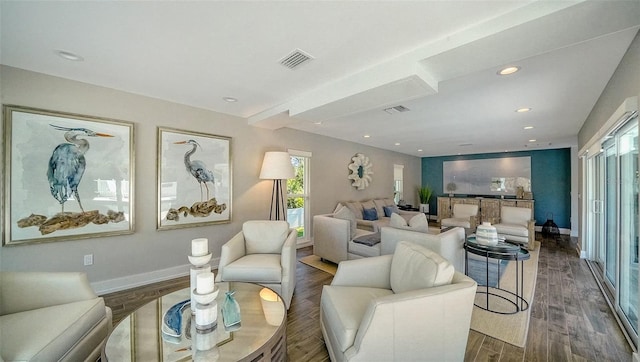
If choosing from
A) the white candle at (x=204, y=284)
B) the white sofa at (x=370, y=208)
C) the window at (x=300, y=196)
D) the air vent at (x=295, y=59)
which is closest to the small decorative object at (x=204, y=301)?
the white candle at (x=204, y=284)

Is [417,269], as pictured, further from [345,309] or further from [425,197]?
[425,197]

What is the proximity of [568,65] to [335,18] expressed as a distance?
7.48 ft

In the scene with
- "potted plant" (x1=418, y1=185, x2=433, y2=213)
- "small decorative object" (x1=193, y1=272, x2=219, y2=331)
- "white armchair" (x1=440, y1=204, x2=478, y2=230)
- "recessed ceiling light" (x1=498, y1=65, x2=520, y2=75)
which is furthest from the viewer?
"potted plant" (x1=418, y1=185, x2=433, y2=213)

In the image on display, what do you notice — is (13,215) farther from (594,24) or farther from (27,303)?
(594,24)

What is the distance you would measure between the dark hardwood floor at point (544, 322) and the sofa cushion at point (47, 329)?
0.91m

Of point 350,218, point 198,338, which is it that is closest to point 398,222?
point 350,218

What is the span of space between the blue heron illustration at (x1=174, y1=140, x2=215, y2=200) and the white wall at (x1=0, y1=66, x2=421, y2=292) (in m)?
0.25

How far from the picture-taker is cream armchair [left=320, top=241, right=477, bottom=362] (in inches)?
51.6

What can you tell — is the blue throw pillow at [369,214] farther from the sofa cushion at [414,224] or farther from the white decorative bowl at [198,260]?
the white decorative bowl at [198,260]

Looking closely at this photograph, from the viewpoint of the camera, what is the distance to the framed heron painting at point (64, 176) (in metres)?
2.38

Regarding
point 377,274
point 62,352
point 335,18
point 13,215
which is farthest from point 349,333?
point 13,215

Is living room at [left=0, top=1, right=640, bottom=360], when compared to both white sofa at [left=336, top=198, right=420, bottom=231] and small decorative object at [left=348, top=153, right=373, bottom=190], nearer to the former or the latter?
white sofa at [left=336, top=198, right=420, bottom=231]

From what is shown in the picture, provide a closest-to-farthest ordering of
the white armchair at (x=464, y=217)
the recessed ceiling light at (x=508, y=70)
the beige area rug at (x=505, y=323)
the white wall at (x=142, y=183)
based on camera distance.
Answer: the beige area rug at (x=505, y=323) → the recessed ceiling light at (x=508, y=70) → the white wall at (x=142, y=183) → the white armchair at (x=464, y=217)

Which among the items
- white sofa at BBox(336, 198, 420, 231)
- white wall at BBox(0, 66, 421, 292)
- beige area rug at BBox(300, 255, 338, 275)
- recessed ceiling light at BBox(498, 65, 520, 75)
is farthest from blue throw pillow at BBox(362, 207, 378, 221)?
recessed ceiling light at BBox(498, 65, 520, 75)
